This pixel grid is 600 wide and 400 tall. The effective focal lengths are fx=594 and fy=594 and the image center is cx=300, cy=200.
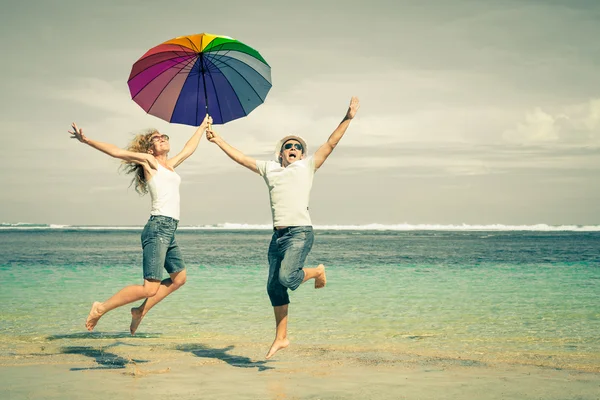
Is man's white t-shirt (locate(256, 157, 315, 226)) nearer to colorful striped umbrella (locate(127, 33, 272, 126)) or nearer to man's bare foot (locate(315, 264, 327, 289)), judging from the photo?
man's bare foot (locate(315, 264, 327, 289))

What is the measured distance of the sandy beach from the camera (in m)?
5.20

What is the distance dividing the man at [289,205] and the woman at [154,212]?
31.5 inches

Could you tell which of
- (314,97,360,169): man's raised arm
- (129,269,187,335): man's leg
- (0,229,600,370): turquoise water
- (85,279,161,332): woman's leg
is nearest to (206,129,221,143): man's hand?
(314,97,360,169): man's raised arm

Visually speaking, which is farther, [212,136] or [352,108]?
[212,136]

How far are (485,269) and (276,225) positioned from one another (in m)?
17.9

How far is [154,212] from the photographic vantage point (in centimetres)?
627

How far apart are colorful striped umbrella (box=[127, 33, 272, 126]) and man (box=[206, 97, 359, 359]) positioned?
1130 mm

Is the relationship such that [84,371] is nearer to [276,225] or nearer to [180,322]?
[276,225]

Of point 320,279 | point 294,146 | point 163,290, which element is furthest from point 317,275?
point 163,290

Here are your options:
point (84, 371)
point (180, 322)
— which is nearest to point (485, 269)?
point (180, 322)

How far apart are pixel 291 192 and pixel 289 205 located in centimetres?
13

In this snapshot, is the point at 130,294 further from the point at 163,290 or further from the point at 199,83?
the point at 199,83

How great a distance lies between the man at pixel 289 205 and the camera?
5.97 metres

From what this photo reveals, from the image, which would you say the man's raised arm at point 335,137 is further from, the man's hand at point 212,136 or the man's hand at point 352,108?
the man's hand at point 212,136
